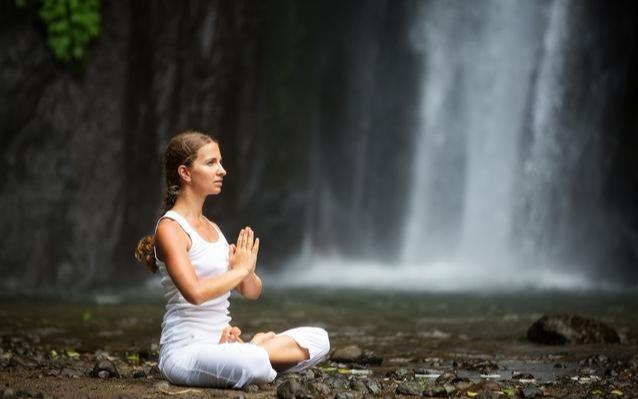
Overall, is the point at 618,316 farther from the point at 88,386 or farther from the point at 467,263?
the point at 467,263

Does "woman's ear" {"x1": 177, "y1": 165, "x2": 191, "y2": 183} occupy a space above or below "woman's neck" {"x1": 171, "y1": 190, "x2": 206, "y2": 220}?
above

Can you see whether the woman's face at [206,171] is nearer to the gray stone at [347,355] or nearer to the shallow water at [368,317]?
the gray stone at [347,355]

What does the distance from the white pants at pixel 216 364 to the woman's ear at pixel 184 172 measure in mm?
762

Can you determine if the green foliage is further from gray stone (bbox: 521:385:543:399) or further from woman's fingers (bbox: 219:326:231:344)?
gray stone (bbox: 521:385:543:399)

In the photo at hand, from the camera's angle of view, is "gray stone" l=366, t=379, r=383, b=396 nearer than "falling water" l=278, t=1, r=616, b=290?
Yes

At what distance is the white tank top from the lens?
4.79m

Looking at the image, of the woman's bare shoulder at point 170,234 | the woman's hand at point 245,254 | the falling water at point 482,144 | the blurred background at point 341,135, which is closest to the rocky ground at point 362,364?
the woman's hand at point 245,254

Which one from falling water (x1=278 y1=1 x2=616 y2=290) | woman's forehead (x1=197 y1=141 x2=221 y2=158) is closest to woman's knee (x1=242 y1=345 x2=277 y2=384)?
woman's forehead (x1=197 y1=141 x2=221 y2=158)

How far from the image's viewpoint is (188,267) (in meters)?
4.62

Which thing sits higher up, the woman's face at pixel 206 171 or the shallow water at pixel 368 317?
the woman's face at pixel 206 171

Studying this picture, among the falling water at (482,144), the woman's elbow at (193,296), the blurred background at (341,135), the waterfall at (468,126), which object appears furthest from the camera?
the waterfall at (468,126)

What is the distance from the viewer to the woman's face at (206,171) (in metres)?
4.86

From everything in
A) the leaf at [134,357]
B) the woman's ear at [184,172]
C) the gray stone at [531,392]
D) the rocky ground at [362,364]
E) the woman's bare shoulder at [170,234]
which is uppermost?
the woman's ear at [184,172]

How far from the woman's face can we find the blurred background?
10.4 metres
